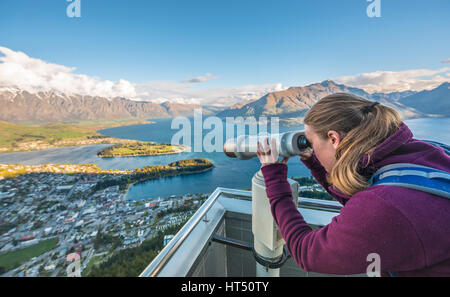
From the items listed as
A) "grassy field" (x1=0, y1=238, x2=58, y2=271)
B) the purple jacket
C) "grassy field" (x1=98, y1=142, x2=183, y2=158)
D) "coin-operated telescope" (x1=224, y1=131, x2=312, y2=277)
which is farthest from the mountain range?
"grassy field" (x1=0, y1=238, x2=58, y2=271)

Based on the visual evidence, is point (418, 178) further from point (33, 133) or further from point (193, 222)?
point (33, 133)

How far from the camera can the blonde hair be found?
52 centimetres

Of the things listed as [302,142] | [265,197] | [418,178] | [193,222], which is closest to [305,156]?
[302,142]

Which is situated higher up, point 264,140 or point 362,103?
point 362,103

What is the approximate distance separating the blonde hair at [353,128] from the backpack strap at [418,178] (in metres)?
0.08

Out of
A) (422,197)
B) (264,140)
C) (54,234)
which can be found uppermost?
(264,140)

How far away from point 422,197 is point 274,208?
36cm

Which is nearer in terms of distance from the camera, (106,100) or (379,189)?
(379,189)

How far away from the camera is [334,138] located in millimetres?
586

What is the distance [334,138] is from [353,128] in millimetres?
59

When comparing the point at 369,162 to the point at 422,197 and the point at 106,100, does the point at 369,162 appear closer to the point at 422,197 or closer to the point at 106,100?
the point at 422,197

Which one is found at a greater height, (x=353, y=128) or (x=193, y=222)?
(x=353, y=128)

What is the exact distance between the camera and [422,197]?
1.22 ft
